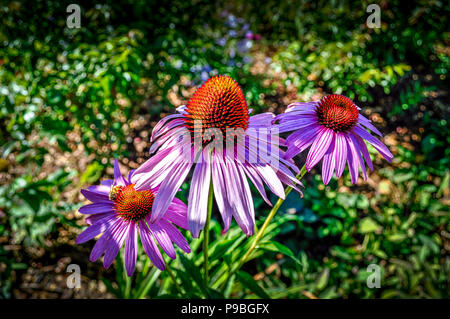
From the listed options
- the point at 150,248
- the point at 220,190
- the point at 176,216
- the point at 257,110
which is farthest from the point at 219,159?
the point at 257,110

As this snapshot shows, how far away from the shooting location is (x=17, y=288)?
1.73 m

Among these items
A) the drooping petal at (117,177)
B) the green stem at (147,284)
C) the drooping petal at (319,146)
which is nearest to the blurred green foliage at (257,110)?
the green stem at (147,284)

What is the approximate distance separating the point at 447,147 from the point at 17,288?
323 centimetres

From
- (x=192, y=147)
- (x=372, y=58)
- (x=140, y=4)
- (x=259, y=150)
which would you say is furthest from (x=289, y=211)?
(x=140, y=4)

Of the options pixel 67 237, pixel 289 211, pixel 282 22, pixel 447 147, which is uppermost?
pixel 282 22

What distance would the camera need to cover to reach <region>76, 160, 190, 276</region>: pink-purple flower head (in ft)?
2.63

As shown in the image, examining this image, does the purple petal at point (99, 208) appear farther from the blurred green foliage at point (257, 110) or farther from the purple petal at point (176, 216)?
the blurred green foliage at point (257, 110)

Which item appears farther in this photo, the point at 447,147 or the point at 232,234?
the point at 447,147

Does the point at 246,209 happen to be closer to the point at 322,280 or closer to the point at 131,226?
the point at 131,226

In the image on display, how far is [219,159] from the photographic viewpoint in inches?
29.6

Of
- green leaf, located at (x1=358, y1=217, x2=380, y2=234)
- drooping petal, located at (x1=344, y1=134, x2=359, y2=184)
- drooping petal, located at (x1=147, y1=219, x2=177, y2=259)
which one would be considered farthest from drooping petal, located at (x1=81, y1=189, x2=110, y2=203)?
green leaf, located at (x1=358, y1=217, x2=380, y2=234)

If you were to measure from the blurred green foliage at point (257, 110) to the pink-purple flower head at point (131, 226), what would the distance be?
33 centimetres
